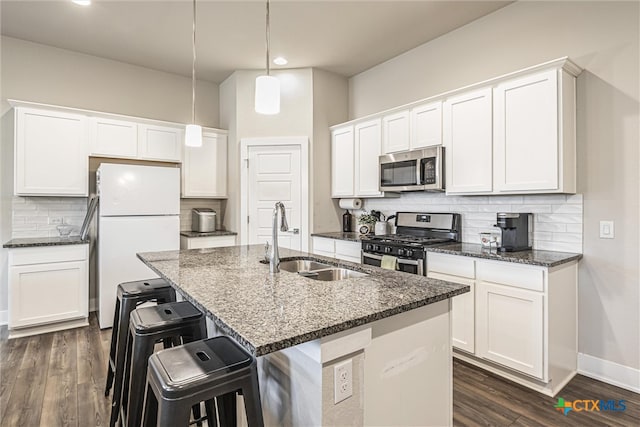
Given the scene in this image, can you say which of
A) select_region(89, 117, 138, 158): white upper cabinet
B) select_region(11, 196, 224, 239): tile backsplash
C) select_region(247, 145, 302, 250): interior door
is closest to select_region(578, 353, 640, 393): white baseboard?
select_region(247, 145, 302, 250): interior door

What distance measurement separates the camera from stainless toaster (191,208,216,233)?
451 centimetres

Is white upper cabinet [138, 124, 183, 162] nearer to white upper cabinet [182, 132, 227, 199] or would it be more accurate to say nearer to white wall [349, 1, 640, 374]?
white upper cabinet [182, 132, 227, 199]

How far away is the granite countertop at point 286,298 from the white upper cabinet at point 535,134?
1.47 m

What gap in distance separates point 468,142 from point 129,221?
3.45m

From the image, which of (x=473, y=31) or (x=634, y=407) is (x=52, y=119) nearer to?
(x=473, y=31)

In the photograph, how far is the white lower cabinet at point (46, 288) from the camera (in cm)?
329

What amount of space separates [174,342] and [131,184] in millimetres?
2206

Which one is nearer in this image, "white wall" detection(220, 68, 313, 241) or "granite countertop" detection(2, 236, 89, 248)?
"granite countertop" detection(2, 236, 89, 248)

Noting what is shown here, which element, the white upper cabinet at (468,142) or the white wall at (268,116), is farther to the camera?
the white wall at (268,116)

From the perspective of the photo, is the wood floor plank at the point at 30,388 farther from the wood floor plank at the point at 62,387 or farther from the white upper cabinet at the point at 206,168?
the white upper cabinet at the point at 206,168

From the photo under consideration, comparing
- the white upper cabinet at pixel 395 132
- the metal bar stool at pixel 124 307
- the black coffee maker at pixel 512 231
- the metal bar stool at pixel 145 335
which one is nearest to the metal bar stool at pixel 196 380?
the metal bar stool at pixel 145 335

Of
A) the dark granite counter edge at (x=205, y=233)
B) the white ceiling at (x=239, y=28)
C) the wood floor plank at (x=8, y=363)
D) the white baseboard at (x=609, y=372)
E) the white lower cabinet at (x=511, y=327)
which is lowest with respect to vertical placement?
the wood floor plank at (x=8, y=363)

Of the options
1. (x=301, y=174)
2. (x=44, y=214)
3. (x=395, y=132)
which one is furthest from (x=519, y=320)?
(x=44, y=214)

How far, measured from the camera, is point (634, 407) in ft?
7.14
